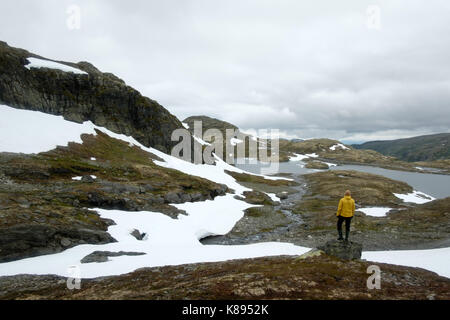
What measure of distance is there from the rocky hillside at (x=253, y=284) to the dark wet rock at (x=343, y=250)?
77cm

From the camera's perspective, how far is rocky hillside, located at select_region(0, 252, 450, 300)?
13.5 metres

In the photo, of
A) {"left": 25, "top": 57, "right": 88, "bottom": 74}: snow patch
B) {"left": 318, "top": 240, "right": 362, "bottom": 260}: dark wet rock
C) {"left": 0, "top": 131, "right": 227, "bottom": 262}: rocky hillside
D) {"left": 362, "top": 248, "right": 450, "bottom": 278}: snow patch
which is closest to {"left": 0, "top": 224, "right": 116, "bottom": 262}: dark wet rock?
{"left": 0, "top": 131, "right": 227, "bottom": 262}: rocky hillside

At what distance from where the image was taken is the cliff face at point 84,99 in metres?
63.5

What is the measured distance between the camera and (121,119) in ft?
271

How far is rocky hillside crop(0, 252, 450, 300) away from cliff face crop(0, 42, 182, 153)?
64.3 meters

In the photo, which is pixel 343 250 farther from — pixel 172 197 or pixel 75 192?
pixel 75 192

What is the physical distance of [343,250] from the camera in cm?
2059

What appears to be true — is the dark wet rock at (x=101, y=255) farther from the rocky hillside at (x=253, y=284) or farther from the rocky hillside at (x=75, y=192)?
the rocky hillside at (x=253, y=284)

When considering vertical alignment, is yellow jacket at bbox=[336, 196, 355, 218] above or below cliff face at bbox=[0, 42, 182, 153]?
below

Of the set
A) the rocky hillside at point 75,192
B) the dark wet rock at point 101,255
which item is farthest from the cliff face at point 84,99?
the dark wet rock at point 101,255

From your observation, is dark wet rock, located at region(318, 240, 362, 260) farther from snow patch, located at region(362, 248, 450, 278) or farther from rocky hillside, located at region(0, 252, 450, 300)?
snow patch, located at region(362, 248, 450, 278)

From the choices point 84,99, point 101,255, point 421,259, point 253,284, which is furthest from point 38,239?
point 84,99

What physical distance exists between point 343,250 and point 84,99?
81.2m
